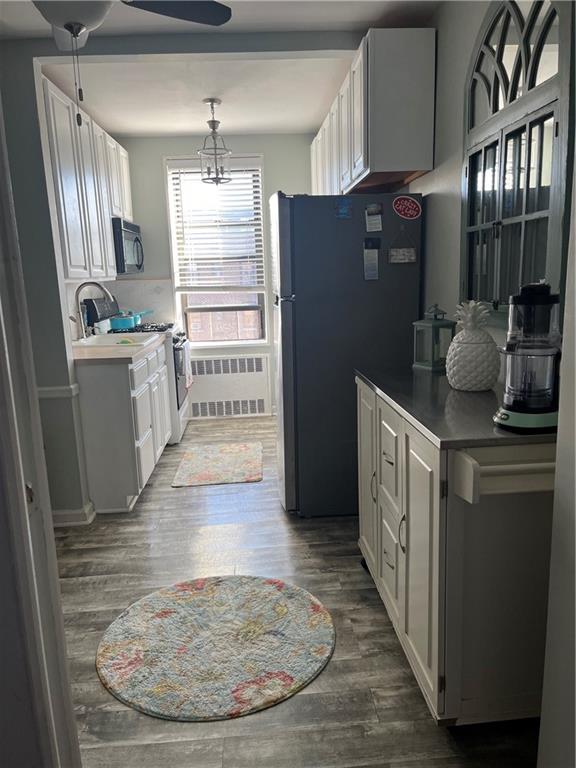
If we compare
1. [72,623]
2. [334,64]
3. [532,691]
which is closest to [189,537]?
[72,623]

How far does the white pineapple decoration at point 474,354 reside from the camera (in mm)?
1834

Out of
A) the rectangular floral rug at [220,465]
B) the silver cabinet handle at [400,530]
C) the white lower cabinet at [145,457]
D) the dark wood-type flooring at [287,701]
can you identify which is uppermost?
the silver cabinet handle at [400,530]

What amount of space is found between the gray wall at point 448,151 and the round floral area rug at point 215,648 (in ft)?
5.22

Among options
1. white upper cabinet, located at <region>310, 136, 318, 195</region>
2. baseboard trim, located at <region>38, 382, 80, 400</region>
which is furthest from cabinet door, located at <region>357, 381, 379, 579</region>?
white upper cabinet, located at <region>310, 136, 318, 195</region>

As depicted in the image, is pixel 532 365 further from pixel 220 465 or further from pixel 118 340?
pixel 118 340

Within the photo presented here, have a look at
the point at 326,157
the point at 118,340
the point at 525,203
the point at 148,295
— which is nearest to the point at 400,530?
the point at 525,203

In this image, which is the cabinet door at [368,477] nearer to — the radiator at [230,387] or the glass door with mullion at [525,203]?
the glass door with mullion at [525,203]

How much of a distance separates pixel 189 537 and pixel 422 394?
1645 mm

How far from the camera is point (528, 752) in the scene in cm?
153

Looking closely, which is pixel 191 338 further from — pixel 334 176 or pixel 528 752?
pixel 528 752

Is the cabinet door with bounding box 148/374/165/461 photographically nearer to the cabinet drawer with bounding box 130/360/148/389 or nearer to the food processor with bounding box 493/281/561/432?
the cabinet drawer with bounding box 130/360/148/389

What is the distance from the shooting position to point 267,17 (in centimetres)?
266

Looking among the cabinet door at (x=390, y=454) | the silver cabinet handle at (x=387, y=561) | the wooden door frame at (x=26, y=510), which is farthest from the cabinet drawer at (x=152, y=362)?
the wooden door frame at (x=26, y=510)

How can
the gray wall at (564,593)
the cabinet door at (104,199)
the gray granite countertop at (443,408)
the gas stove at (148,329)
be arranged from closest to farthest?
the gray wall at (564,593)
the gray granite countertop at (443,408)
the cabinet door at (104,199)
the gas stove at (148,329)
